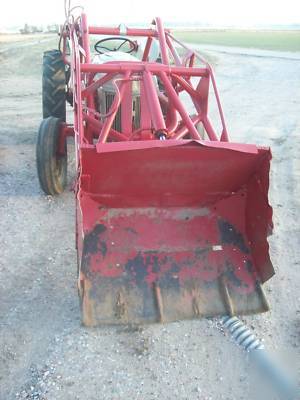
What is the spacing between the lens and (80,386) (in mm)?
2850

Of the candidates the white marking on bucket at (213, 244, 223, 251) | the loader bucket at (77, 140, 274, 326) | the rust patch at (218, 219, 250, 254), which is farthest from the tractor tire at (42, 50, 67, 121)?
the white marking on bucket at (213, 244, 223, 251)

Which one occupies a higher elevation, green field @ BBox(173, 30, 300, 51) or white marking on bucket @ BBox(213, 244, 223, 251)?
white marking on bucket @ BBox(213, 244, 223, 251)

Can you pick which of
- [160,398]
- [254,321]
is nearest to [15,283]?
[160,398]

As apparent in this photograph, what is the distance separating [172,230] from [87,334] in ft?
3.33

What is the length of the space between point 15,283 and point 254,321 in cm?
177

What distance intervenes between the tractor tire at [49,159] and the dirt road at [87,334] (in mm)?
174

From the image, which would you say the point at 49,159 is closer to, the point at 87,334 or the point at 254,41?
the point at 87,334

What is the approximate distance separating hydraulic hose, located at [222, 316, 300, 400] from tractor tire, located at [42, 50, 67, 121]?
3.85m

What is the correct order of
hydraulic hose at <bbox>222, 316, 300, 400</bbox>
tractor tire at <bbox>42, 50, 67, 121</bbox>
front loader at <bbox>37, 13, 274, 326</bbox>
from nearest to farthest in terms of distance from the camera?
hydraulic hose at <bbox>222, 316, 300, 400</bbox>, front loader at <bbox>37, 13, 274, 326</bbox>, tractor tire at <bbox>42, 50, 67, 121</bbox>

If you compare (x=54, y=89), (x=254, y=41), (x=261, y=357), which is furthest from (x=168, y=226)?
(x=254, y=41)

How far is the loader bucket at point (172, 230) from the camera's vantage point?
3.41 metres

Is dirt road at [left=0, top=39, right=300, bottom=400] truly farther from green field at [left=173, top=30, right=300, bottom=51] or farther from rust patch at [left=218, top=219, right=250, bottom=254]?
green field at [left=173, top=30, right=300, bottom=51]

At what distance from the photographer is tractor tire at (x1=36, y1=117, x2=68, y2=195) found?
500 cm

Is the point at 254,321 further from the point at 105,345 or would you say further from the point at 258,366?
the point at 105,345
